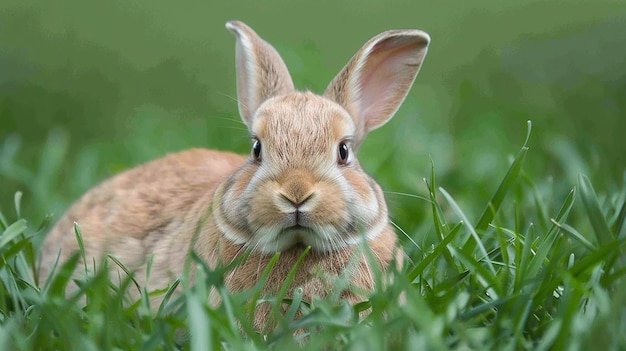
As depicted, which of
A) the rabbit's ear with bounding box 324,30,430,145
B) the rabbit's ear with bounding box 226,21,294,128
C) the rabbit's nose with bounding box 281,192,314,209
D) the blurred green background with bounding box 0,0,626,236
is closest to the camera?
the rabbit's nose with bounding box 281,192,314,209

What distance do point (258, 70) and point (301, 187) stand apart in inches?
43.2

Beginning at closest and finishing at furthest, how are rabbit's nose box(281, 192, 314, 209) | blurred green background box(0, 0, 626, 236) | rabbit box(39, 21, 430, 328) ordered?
rabbit's nose box(281, 192, 314, 209)
rabbit box(39, 21, 430, 328)
blurred green background box(0, 0, 626, 236)

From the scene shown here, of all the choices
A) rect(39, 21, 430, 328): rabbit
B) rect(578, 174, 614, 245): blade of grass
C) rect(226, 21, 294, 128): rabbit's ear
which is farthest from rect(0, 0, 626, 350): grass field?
rect(226, 21, 294, 128): rabbit's ear

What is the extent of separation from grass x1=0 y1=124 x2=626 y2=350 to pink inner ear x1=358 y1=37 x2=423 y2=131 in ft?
2.84

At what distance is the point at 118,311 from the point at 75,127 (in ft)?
14.2

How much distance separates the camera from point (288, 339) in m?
3.00

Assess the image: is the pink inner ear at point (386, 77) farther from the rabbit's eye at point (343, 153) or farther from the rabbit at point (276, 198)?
the rabbit's eye at point (343, 153)

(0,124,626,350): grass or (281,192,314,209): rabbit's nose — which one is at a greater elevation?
(281,192,314,209): rabbit's nose

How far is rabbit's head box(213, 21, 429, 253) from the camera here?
3553mm

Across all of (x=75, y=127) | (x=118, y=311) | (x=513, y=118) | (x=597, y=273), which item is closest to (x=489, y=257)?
(x=597, y=273)

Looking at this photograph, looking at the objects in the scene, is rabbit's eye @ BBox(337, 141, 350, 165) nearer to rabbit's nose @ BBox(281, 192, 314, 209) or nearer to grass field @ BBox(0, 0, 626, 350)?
grass field @ BBox(0, 0, 626, 350)

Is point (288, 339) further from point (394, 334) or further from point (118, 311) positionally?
point (118, 311)

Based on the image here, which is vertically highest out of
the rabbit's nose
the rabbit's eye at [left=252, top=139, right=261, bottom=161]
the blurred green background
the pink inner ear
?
the pink inner ear

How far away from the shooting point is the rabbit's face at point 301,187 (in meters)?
3.52
